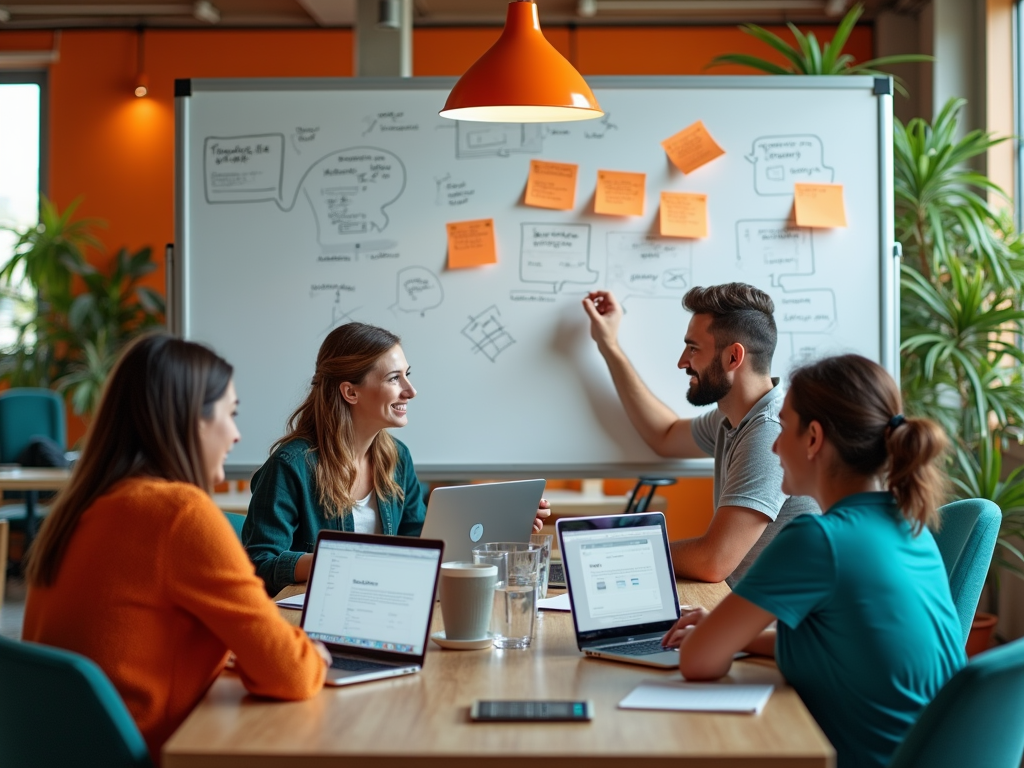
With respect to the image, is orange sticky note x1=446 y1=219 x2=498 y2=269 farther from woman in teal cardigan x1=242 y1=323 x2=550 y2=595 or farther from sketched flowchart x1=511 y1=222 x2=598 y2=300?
woman in teal cardigan x1=242 y1=323 x2=550 y2=595

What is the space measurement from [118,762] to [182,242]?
219 cm

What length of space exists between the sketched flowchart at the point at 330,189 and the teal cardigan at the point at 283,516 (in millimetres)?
1031

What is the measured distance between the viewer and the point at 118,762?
1399 millimetres

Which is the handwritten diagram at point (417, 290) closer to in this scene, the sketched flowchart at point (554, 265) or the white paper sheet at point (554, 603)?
the sketched flowchart at point (554, 265)

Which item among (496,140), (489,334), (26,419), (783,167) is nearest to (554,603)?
(489,334)

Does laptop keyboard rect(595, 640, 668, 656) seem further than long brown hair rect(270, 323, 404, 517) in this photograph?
No

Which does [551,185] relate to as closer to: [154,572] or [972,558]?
[972,558]

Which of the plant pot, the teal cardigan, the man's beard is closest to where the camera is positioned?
the teal cardigan

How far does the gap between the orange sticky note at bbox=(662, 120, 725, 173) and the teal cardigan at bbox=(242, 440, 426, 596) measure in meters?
1.55

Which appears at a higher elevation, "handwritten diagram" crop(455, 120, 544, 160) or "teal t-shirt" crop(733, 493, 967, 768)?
"handwritten diagram" crop(455, 120, 544, 160)

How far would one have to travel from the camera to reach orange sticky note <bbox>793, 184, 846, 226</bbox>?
3309 mm

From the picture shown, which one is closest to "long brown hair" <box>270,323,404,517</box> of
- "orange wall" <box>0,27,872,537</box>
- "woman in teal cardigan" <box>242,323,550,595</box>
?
"woman in teal cardigan" <box>242,323,550,595</box>

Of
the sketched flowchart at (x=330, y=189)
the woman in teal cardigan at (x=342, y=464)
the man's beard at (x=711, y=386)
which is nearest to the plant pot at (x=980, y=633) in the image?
the man's beard at (x=711, y=386)

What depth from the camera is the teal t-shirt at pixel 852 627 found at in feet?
4.95
